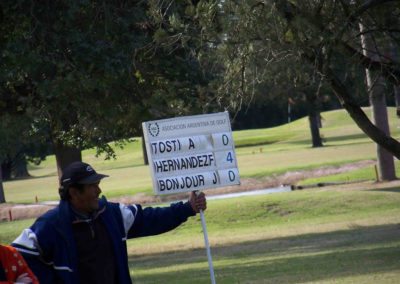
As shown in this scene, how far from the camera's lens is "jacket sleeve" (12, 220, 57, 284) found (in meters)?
5.69

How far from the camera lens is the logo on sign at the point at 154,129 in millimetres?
8391

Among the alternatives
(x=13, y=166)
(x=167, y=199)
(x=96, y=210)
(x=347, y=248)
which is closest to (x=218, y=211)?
(x=167, y=199)

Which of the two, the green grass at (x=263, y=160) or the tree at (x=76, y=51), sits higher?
the tree at (x=76, y=51)

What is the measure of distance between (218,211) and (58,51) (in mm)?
13583

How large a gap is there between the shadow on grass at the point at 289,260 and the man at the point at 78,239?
290 inches

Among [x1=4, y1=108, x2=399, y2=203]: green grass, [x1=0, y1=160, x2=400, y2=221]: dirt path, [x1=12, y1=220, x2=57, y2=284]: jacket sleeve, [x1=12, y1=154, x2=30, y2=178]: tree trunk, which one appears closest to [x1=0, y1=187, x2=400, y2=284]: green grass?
[x1=0, y1=160, x2=400, y2=221]: dirt path

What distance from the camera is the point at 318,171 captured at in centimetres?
3841

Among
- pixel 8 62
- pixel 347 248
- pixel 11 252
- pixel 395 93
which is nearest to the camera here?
pixel 11 252

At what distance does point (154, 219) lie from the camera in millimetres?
6305

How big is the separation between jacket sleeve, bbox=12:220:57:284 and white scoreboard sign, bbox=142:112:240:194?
260 centimetres

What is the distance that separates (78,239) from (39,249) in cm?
25

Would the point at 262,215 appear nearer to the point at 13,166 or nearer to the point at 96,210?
the point at 96,210

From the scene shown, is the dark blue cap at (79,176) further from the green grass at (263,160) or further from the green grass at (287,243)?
the green grass at (263,160)

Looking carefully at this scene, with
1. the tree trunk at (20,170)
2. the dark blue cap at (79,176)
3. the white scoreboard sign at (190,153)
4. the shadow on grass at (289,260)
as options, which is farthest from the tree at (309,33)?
the tree trunk at (20,170)
